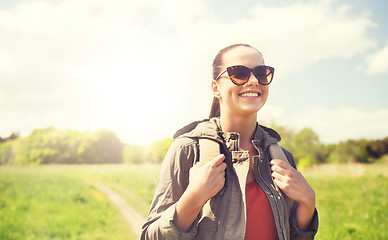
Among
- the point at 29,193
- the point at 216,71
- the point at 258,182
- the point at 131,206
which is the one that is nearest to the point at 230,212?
Answer: the point at 258,182

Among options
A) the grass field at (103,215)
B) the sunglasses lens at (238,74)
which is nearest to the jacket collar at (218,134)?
the sunglasses lens at (238,74)

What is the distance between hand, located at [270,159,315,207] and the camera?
1.76m

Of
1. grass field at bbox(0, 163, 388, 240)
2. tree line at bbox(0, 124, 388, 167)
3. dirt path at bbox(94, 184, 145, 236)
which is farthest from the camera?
tree line at bbox(0, 124, 388, 167)

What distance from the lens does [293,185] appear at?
5.79ft

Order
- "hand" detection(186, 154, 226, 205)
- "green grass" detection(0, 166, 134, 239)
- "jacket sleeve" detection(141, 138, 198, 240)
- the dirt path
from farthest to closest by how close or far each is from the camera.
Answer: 1. the dirt path
2. "green grass" detection(0, 166, 134, 239)
3. "jacket sleeve" detection(141, 138, 198, 240)
4. "hand" detection(186, 154, 226, 205)

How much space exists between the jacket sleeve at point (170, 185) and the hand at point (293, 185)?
0.58m

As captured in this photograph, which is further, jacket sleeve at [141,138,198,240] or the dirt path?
the dirt path

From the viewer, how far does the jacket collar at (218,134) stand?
1861mm

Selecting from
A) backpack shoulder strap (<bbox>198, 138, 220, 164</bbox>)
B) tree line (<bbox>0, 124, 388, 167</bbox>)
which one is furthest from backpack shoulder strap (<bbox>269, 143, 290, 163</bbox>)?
tree line (<bbox>0, 124, 388, 167</bbox>)

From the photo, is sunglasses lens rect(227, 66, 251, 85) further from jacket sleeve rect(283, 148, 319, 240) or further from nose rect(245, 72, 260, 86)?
jacket sleeve rect(283, 148, 319, 240)

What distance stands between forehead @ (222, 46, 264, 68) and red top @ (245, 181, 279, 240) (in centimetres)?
90

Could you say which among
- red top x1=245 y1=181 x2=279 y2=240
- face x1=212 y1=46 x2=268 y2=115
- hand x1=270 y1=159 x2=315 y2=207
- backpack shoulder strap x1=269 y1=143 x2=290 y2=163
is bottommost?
red top x1=245 y1=181 x2=279 y2=240

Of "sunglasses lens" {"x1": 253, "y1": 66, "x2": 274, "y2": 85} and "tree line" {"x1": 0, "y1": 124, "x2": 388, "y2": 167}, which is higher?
"sunglasses lens" {"x1": 253, "y1": 66, "x2": 274, "y2": 85}

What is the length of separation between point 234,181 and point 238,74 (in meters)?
0.74
